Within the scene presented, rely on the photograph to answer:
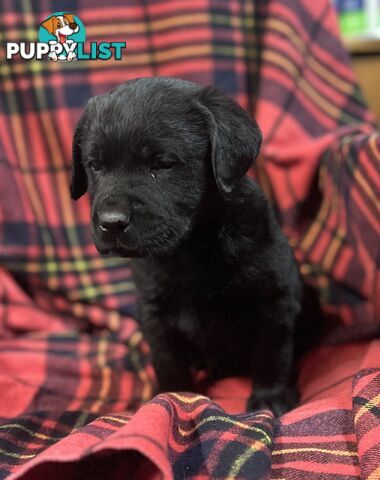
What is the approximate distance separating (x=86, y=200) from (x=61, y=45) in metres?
0.47

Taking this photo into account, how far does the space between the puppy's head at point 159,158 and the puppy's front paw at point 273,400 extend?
0.44 m

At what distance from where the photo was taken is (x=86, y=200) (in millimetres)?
1890

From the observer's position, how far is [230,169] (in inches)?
45.9

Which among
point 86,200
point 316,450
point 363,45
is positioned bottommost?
point 316,450

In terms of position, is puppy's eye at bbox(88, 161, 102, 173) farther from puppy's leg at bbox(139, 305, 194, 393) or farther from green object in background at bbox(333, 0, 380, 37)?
green object in background at bbox(333, 0, 380, 37)

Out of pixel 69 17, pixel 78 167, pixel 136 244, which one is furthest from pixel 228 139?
pixel 69 17

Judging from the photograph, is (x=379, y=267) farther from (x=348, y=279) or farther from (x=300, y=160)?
(x=300, y=160)

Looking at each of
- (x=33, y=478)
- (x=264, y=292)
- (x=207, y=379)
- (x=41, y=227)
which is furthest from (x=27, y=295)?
(x=33, y=478)

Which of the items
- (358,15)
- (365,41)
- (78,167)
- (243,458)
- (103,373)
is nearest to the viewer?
(243,458)

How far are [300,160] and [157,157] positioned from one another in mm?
800

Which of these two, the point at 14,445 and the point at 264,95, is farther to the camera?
the point at 264,95

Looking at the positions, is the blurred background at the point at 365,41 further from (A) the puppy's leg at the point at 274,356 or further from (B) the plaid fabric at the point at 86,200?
(A) the puppy's leg at the point at 274,356

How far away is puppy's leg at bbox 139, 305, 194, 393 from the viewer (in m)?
1.42

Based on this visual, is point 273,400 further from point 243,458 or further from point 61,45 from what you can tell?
point 61,45
